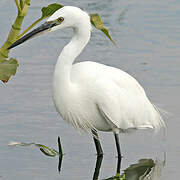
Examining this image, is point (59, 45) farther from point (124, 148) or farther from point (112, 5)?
point (124, 148)

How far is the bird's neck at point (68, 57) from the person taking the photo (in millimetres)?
5156

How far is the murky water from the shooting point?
18.3ft

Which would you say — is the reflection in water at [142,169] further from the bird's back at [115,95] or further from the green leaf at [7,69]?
the green leaf at [7,69]

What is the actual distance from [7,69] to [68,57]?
108 cm

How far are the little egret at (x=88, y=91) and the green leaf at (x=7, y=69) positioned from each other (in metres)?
0.73

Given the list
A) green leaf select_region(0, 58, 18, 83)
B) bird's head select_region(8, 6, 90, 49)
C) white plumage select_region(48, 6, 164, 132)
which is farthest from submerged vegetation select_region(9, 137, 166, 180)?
green leaf select_region(0, 58, 18, 83)

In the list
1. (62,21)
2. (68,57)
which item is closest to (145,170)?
(68,57)

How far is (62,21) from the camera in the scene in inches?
197

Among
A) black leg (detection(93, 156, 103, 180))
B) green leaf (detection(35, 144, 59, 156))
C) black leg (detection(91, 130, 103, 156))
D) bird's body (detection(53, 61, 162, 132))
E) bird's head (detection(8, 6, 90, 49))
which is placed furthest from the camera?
black leg (detection(91, 130, 103, 156))

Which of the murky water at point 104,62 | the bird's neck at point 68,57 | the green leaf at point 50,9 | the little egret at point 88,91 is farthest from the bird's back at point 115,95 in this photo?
the green leaf at point 50,9

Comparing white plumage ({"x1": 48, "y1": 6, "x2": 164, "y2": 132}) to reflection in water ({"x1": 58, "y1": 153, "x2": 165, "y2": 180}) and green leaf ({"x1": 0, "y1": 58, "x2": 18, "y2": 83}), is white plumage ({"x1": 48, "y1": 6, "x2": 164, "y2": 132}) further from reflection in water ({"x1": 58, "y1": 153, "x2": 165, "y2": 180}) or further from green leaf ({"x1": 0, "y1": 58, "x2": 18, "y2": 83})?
green leaf ({"x1": 0, "y1": 58, "x2": 18, "y2": 83})

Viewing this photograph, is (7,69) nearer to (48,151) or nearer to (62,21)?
(62,21)

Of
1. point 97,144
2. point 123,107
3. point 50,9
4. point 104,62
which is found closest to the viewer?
point 50,9

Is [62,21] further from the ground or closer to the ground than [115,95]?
further from the ground
